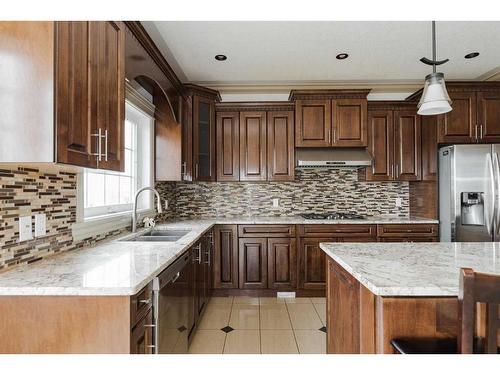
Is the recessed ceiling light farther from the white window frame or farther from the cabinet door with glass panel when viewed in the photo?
the white window frame

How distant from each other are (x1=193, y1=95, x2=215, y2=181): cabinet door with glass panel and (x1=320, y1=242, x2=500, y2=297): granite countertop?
203 centimetres

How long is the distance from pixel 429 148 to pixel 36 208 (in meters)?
3.95

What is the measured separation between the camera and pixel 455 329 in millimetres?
1153

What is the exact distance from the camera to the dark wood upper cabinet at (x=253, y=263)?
351 cm

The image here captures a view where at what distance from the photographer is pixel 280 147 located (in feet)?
12.3

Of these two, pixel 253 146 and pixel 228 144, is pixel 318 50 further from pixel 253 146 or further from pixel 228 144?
pixel 228 144

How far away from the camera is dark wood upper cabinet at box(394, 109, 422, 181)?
147 inches

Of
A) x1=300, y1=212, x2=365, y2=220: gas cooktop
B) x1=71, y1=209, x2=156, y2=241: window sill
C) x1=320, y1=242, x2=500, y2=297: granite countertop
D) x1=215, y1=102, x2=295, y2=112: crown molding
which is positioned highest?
x1=215, y1=102, x2=295, y2=112: crown molding

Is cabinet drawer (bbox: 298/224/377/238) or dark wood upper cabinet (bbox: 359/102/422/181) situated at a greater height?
dark wood upper cabinet (bbox: 359/102/422/181)

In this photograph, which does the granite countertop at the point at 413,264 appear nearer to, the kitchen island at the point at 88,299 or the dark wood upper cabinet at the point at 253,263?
the kitchen island at the point at 88,299

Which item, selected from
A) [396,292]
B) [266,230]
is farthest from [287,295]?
[396,292]

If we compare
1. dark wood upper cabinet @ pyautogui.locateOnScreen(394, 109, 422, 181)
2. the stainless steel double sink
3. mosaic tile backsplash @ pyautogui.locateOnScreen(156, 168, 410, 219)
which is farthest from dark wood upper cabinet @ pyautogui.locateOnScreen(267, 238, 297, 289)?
dark wood upper cabinet @ pyautogui.locateOnScreen(394, 109, 422, 181)

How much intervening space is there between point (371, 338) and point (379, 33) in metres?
2.43
